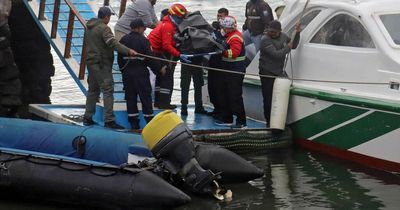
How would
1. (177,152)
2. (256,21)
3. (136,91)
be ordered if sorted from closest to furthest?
(177,152) → (136,91) → (256,21)

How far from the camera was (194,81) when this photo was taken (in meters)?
13.4

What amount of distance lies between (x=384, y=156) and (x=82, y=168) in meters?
3.87

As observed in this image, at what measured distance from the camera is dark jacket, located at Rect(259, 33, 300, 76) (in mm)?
12539

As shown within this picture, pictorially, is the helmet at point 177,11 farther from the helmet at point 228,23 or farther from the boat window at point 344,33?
the boat window at point 344,33

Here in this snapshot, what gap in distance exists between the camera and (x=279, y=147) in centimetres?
1268

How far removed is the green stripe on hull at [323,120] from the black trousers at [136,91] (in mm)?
2102

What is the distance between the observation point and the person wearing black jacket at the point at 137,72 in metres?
12.1

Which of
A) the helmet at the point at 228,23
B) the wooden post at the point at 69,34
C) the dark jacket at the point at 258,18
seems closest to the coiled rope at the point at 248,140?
the helmet at the point at 228,23

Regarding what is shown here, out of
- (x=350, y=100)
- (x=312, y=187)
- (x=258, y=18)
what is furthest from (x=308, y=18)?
(x=312, y=187)

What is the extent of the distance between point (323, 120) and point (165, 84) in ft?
7.83

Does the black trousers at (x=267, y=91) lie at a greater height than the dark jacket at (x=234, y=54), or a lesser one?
lesser

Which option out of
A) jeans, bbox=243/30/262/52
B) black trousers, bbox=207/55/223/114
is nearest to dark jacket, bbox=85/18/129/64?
black trousers, bbox=207/55/223/114

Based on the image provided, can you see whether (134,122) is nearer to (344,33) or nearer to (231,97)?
(231,97)

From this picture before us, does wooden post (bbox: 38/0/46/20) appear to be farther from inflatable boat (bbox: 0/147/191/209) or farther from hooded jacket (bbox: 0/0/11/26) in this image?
inflatable boat (bbox: 0/147/191/209)
